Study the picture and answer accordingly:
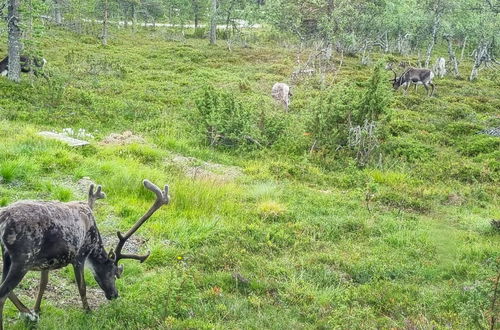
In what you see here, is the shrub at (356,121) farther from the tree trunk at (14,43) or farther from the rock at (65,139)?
the tree trunk at (14,43)

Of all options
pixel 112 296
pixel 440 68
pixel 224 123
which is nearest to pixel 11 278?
pixel 112 296

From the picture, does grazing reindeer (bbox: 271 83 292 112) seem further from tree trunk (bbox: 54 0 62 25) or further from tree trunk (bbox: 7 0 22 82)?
tree trunk (bbox: 54 0 62 25)

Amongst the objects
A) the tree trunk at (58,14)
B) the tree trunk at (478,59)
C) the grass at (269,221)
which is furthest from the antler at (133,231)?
the tree trunk at (58,14)

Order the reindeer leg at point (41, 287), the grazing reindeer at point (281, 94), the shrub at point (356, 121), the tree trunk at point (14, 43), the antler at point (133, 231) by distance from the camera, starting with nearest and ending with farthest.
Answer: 1. the reindeer leg at point (41, 287)
2. the antler at point (133, 231)
3. the shrub at point (356, 121)
4. the tree trunk at point (14, 43)
5. the grazing reindeer at point (281, 94)

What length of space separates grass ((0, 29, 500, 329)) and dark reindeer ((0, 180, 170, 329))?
59 centimetres

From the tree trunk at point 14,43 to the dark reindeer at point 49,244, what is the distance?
16.8m

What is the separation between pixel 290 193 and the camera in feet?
41.5

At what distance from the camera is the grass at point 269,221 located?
7.14 m

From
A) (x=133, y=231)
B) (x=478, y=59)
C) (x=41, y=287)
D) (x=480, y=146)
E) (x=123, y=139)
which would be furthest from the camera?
(x=478, y=59)

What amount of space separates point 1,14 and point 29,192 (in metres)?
13.7

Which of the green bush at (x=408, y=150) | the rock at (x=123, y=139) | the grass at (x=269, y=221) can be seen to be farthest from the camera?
the green bush at (x=408, y=150)

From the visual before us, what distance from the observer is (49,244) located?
563cm

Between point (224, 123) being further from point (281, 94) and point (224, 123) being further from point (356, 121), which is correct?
point (281, 94)

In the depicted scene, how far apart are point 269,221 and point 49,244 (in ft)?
18.8
